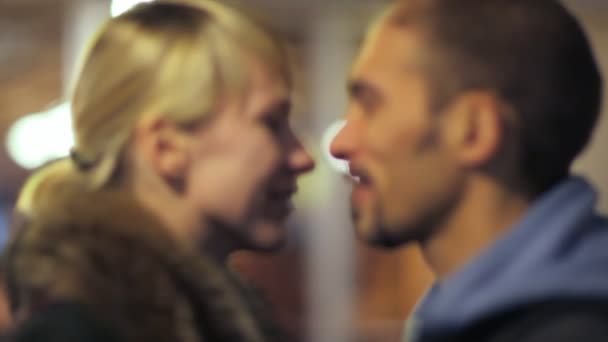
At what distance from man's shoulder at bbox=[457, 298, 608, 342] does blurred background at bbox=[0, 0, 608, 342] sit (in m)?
0.81

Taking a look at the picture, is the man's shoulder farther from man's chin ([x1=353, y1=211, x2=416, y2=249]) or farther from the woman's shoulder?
the woman's shoulder

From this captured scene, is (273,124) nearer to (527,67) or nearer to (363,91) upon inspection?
(363,91)

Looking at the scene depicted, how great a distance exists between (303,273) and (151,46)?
1.09m

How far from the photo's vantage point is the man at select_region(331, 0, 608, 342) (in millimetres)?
576

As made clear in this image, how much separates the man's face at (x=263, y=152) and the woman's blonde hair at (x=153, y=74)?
0.01 meters

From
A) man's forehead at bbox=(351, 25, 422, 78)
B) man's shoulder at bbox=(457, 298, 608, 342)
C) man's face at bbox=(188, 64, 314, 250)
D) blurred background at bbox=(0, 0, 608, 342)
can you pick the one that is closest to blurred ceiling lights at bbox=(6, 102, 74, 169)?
blurred background at bbox=(0, 0, 608, 342)

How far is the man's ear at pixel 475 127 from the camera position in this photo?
595 mm

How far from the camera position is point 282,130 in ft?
2.20

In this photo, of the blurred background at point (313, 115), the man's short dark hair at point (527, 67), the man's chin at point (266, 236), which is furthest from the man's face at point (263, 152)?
the blurred background at point (313, 115)

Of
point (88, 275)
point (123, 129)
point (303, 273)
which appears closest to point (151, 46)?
point (123, 129)

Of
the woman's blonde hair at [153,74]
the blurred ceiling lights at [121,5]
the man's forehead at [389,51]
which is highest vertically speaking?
the blurred ceiling lights at [121,5]

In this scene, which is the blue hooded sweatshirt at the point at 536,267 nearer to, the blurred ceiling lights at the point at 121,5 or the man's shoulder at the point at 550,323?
the man's shoulder at the point at 550,323

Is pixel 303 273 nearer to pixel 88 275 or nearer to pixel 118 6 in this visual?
pixel 118 6

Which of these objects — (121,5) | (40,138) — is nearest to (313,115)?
(40,138)
